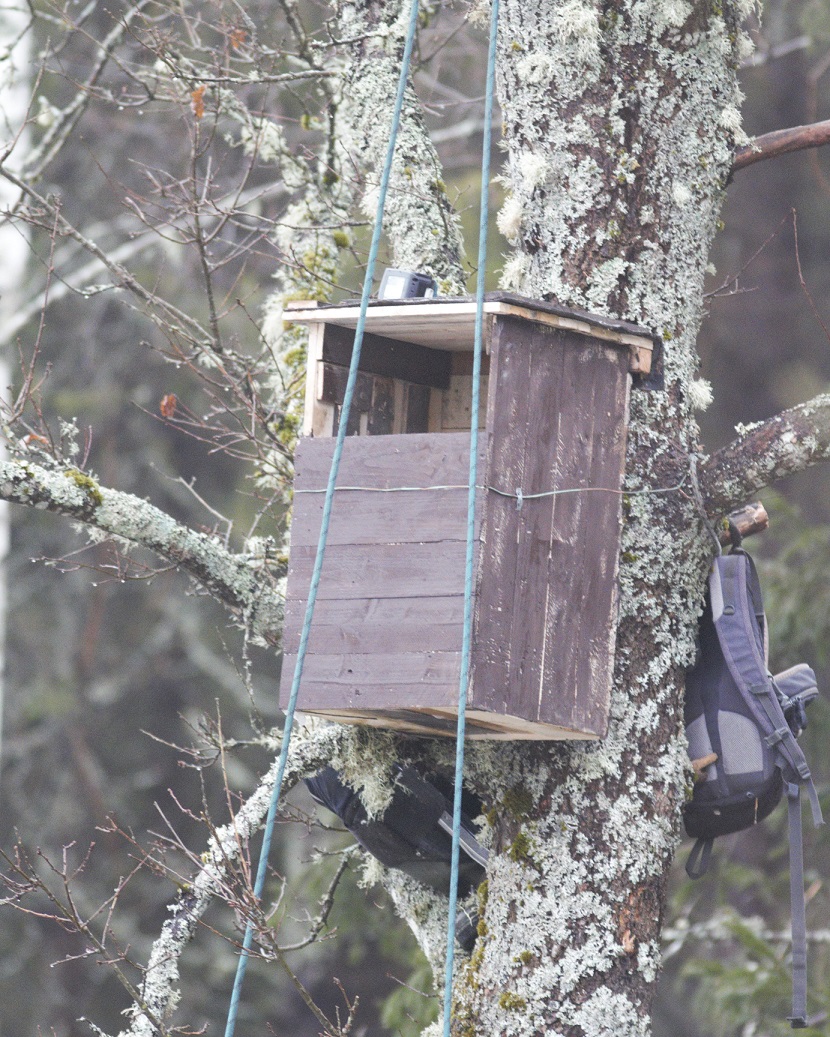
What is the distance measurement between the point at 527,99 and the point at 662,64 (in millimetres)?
316

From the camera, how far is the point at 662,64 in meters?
3.12

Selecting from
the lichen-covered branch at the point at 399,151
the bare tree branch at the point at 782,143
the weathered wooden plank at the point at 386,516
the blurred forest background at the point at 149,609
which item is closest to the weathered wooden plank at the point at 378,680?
the weathered wooden plank at the point at 386,516

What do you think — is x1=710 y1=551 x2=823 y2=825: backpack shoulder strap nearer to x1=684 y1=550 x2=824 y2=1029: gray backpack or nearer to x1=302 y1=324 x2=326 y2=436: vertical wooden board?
x1=684 y1=550 x2=824 y2=1029: gray backpack

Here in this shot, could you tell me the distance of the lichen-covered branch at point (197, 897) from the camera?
2.99 metres

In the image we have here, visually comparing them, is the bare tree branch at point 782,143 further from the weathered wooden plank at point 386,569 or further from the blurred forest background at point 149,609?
the blurred forest background at point 149,609

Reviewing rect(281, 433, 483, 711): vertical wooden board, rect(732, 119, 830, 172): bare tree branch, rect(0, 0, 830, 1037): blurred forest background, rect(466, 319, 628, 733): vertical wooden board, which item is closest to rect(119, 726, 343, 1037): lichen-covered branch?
rect(281, 433, 483, 711): vertical wooden board

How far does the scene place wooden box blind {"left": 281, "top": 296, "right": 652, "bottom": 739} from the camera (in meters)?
2.71

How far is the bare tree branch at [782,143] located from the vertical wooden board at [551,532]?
652 millimetres

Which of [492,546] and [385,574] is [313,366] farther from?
[492,546]

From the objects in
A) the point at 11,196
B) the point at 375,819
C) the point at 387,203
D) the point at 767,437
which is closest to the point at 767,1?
the point at 11,196

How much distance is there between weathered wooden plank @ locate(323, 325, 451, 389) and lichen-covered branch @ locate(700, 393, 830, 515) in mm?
800

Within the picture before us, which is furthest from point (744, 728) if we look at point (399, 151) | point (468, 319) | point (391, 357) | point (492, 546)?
point (399, 151)

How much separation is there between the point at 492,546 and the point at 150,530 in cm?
92

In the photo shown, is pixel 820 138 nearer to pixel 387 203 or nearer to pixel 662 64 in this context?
pixel 662 64
